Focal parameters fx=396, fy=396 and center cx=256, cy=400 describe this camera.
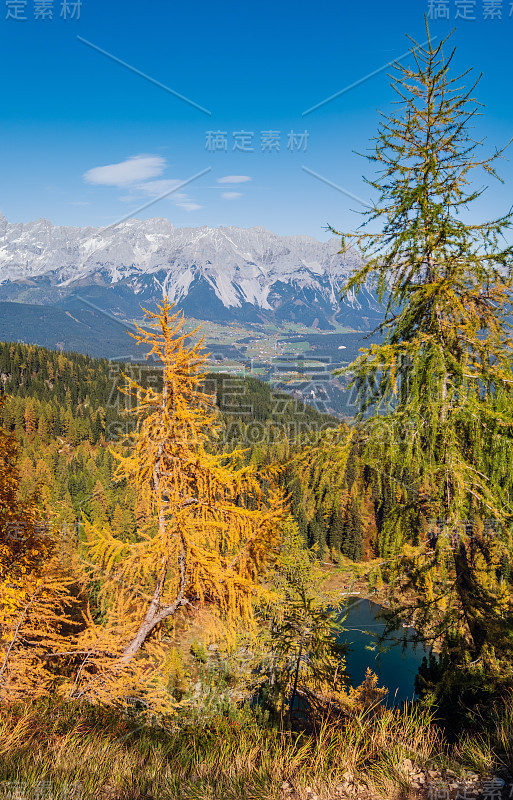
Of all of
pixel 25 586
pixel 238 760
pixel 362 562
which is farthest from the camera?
pixel 25 586

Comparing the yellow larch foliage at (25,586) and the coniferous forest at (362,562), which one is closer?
the coniferous forest at (362,562)

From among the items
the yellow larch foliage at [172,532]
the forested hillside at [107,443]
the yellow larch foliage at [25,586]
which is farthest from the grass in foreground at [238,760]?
the yellow larch foliage at [25,586]

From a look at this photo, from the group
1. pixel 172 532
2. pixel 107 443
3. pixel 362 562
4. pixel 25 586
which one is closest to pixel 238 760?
pixel 362 562

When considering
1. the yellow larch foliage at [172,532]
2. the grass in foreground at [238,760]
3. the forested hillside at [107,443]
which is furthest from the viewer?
the yellow larch foliage at [172,532]

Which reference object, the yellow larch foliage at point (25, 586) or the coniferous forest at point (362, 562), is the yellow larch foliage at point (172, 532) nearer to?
the coniferous forest at point (362, 562)

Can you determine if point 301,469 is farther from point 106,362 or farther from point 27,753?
point 106,362

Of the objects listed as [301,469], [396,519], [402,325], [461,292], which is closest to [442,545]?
[396,519]

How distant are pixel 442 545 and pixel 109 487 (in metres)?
75.7

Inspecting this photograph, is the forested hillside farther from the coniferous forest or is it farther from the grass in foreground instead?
the grass in foreground

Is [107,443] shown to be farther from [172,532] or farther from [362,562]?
[362,562]

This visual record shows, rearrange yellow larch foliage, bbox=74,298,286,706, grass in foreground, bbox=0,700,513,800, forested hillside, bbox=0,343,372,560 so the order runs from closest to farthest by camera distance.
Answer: grass in foreground, bbox=0,700,513,800, forested hillside, bbox=0,343,372,560, yellow larch foliage, bbox=74,298,286,706

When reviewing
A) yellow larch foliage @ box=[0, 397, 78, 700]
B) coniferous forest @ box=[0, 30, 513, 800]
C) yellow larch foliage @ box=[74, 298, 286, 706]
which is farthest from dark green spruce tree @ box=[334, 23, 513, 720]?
yellow larch foliage @ box=[0, 397, 78, 700]

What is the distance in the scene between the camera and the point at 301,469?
23.5 ft

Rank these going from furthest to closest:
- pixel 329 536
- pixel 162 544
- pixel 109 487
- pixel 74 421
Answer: pixel 74 421, pixel 329 536, pixel 109 487, pixel 162 544
